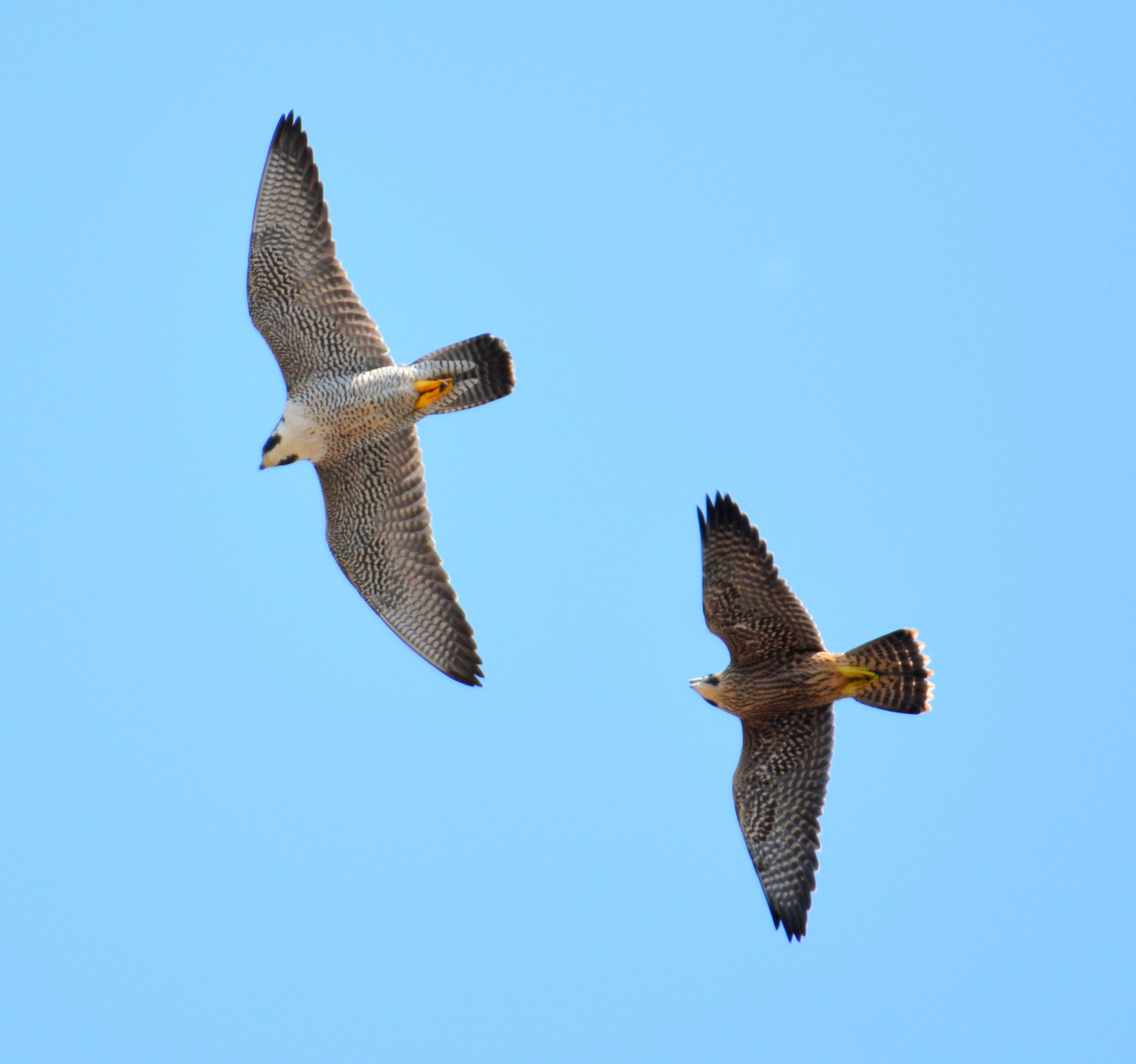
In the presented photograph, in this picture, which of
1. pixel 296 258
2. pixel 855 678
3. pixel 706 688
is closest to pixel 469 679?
pixel 706 688

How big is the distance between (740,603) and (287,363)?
134 inches

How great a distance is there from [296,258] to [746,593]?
3.62 metres

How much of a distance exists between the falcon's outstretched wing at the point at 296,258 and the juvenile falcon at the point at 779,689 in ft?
9.26

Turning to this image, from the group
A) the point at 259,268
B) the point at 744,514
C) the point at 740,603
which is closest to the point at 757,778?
Answer: the point at 740,603

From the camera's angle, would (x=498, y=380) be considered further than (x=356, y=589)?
No

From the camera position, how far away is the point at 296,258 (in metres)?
8.73

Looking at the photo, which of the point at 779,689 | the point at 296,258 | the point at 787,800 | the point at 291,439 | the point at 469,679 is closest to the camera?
the point at 779,689

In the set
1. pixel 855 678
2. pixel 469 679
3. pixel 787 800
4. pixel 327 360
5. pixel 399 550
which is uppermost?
pixel 327 360

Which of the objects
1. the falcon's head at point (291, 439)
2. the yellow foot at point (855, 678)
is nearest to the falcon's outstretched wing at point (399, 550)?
the falcon's head at point (291, 439)

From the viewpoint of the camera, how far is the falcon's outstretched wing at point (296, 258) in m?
8.71

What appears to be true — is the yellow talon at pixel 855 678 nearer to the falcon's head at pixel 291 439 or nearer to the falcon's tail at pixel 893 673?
the falcon's tail at pixel 893 673

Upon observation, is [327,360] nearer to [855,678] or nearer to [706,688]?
[706,688]

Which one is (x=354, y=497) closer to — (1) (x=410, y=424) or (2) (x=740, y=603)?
(1) (x=410, y=424)

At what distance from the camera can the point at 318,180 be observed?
8719 millimetres
